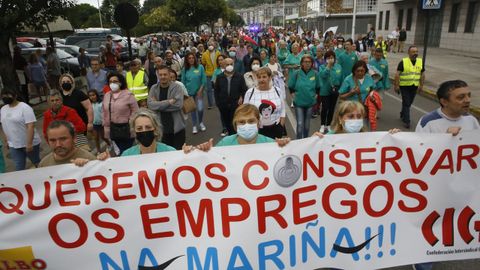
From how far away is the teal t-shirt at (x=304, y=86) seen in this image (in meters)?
6.56

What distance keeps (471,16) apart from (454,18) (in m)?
2.19

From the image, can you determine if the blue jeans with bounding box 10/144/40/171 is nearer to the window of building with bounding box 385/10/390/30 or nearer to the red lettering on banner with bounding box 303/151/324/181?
the red lettering on banner with bounding box 303/151/324/181

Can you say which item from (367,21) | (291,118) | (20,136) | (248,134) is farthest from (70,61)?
(367,21)

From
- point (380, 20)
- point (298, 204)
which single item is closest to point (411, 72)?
point (298, 204)

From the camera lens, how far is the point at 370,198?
2934mm

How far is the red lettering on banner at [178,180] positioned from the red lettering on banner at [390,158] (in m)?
1.35

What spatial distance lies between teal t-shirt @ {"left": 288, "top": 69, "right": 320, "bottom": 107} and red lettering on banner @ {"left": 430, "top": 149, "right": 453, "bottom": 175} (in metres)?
3.68

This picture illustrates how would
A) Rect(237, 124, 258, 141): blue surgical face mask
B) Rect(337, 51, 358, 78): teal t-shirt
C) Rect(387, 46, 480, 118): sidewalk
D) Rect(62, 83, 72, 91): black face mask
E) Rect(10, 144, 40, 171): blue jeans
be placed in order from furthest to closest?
Rect(387, 46, 480, 118): sidewalk
Rect(337, 51, 358, 78): teal t-shirt
Rect(62, 83, 72, 91): black face mask
Rect(10, 144, 40, 171): blue jeans
Rect(237, 124, 258, 141): blue surgical face mask

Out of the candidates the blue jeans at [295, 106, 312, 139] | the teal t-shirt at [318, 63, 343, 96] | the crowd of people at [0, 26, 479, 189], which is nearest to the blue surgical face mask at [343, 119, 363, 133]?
the crowd of people at [0, 26, 479, 189]

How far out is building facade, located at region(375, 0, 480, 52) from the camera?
917 inches

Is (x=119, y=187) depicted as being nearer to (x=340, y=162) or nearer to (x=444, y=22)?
(x=340, y=162)

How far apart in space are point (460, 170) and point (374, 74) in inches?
181

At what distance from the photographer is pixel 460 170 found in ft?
9.75

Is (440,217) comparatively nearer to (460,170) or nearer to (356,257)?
(460,170)
